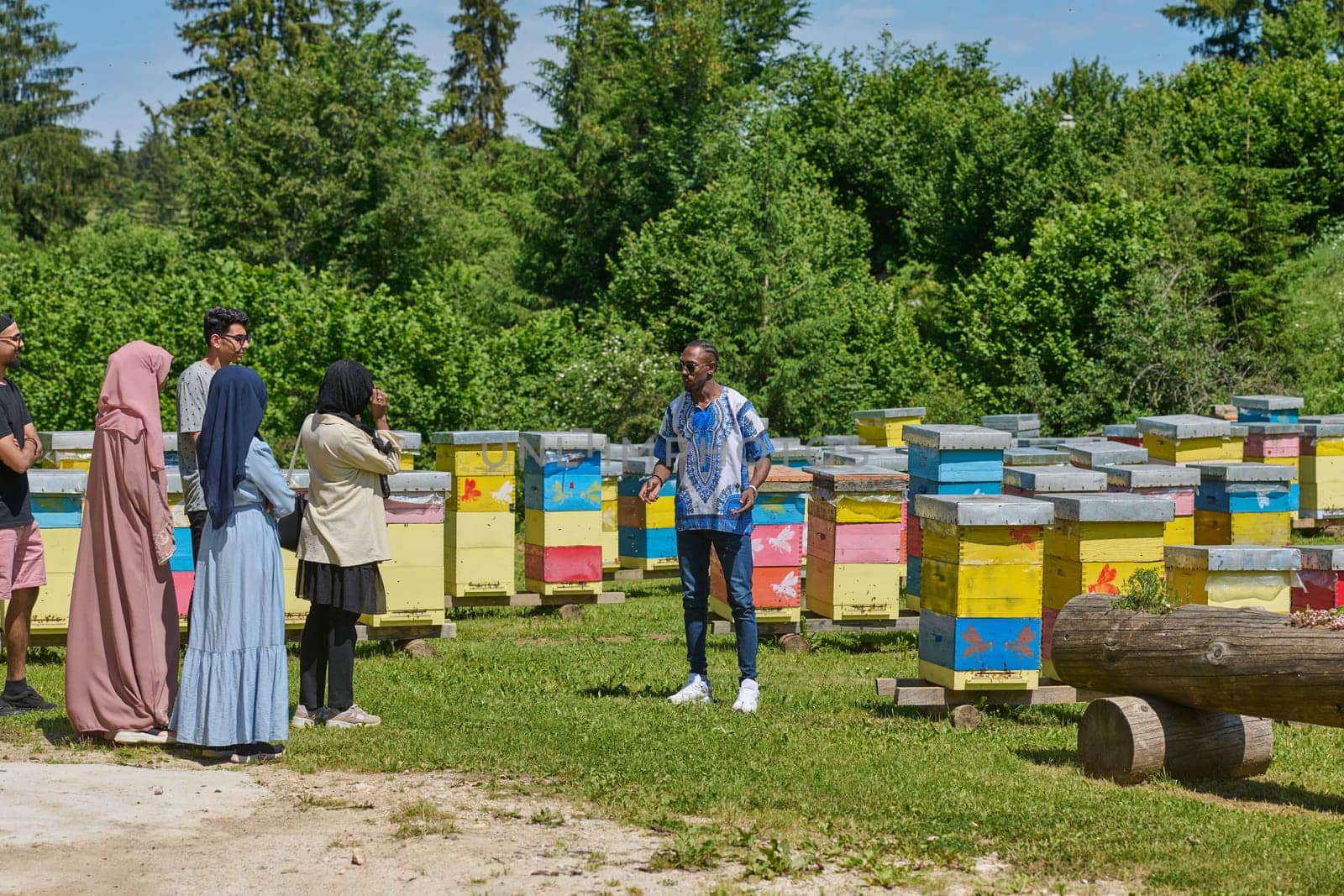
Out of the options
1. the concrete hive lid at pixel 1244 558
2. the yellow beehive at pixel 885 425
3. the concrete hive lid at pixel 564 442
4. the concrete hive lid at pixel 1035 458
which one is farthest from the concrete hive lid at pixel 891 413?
the concrete hive lid at pixel 1244 558

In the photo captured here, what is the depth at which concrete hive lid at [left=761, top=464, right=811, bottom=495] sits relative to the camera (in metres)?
10.8

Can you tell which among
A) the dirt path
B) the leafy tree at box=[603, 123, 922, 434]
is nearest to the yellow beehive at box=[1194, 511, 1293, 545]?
the dirt path

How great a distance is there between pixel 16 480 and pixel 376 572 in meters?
2.12

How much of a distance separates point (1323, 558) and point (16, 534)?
765 centimetres

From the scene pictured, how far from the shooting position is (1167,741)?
23.3ft

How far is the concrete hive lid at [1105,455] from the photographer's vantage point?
12.7 meters

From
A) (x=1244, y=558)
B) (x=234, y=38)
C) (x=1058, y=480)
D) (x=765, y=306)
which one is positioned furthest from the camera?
(x=234, y=38)

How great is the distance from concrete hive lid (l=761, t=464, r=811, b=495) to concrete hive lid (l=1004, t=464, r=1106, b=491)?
176cm

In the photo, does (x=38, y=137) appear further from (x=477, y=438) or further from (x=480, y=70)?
(x=477, y=438)

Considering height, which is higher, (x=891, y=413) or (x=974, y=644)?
(x=891, y=413)

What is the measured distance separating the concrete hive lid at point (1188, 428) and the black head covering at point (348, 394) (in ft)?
31.4

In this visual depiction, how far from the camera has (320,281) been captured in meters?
25.2

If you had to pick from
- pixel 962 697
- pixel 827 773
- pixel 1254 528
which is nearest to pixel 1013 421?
pixel 1254 528

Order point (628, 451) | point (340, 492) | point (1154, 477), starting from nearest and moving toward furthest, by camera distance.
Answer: point (340, 492), point (1154, 477), point (628, 451)
